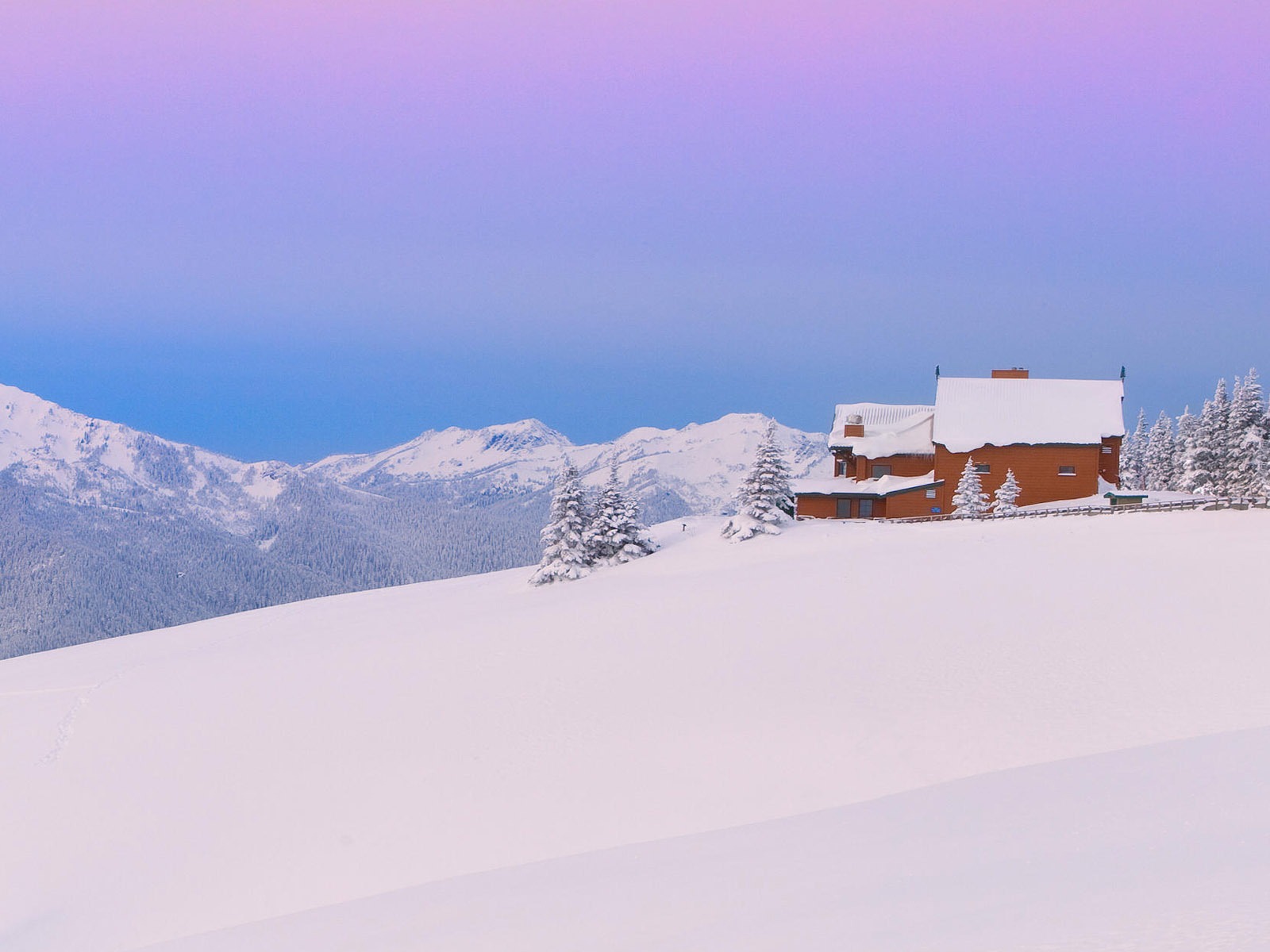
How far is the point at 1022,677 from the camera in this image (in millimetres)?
17922

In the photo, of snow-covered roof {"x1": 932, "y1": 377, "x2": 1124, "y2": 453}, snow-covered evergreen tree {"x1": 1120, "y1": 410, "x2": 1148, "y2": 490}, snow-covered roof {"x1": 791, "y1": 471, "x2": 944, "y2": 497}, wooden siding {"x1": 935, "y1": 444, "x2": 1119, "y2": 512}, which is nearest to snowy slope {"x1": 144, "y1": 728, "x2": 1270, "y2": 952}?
snow-covered roof {"x1": 791, "y1": 471, "x2": 944, "y2": 497}

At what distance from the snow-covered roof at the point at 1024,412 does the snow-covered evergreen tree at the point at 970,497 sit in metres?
2.64

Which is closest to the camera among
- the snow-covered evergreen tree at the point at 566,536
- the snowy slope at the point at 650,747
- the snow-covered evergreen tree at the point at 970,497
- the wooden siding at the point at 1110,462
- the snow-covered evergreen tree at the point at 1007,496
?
the snowy slope at the point at 650,747

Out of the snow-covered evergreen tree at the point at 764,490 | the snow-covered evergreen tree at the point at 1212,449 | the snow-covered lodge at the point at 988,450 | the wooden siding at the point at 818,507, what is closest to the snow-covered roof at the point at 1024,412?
the snow-covered lodge at the point at 988,450

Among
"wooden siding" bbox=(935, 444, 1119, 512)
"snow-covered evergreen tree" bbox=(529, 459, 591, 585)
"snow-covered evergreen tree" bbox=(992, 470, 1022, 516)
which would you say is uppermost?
"wooden siding" bbox=(935, 444, 1119, 512)

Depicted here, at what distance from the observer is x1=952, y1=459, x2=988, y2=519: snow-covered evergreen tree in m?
43.6

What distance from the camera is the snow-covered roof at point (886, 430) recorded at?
161 feet

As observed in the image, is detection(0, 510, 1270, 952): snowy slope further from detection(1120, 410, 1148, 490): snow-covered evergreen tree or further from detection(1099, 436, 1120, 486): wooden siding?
detection(1120, 410, 1148, 490): snow-covered evergreen tree

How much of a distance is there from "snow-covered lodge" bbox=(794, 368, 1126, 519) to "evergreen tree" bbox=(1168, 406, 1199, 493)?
25.8ft

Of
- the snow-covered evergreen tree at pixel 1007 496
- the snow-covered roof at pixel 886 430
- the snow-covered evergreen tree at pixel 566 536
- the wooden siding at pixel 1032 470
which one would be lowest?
the snow-covered evergreen tree at pixel 566 536

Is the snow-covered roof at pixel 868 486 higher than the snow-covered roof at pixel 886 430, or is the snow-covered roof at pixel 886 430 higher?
the snow-covered roof at pixel 886 430

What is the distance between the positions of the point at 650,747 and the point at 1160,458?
214ft

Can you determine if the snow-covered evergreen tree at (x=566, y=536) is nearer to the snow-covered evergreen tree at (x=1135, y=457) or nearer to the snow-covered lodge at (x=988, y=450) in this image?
the snow-covered lodge at (x=988, y=450)

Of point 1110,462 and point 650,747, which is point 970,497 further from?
point 650,747
